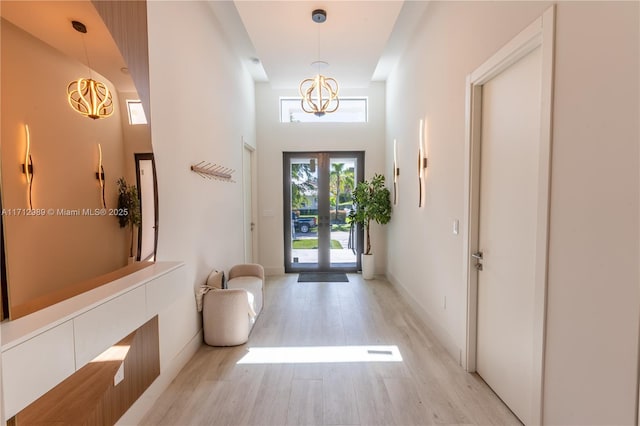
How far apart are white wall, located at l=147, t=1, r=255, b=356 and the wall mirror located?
0.40 metres

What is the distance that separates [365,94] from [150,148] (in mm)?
4530

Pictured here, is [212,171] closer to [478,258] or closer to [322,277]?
[478,258]

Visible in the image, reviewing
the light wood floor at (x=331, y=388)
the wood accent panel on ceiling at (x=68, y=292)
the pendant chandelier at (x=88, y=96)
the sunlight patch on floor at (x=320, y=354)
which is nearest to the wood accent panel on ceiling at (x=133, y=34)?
the pendant chandelier at (x=88, y=96)

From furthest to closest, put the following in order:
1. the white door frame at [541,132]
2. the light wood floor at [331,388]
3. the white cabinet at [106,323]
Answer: the light wood floor at [331,388] < the white door frame at [541,132] < the white cabinet at [106,323]

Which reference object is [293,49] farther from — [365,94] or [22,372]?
[22,372]

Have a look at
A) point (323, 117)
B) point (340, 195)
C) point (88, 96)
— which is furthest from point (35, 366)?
point (323, 117)

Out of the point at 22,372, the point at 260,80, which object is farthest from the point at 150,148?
the point at 260,80

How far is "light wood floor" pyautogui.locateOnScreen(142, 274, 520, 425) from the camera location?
1979mm

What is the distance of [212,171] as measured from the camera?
129 inches

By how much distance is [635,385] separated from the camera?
113 centimetres

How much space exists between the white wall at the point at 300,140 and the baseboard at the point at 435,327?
5.05 feet

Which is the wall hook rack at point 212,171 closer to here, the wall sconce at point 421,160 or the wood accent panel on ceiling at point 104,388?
the wood accent panel on ceiling at point 104,388

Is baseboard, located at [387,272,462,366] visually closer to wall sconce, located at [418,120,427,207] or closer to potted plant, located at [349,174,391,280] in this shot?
potted plant, located at [349,174,391,280]

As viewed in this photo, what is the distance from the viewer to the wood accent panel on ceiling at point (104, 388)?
1300mm
